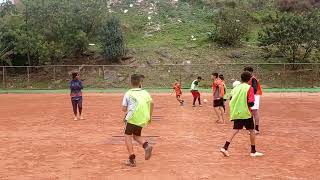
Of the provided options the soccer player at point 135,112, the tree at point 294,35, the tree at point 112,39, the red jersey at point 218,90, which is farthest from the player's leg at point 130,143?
the tree at point 112,39

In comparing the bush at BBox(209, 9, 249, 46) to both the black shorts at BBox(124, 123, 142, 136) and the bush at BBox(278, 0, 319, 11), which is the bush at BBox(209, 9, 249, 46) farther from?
the black shorts at BBox(124, 123, 142, 136)

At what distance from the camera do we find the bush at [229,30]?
4569 cm

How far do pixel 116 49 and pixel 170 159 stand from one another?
33591 mm

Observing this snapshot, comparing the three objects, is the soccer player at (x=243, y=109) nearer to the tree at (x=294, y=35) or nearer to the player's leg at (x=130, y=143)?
the player's leg at (x=130, y=143)

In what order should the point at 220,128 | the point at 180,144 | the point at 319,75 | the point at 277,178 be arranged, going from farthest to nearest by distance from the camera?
the point at 319,75 → the point at 220,128 → the point at 180,144 → the point at 277,178

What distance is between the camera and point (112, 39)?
141 ft

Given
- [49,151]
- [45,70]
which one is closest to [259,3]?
[45,70]

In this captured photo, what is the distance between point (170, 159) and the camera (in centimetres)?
1003

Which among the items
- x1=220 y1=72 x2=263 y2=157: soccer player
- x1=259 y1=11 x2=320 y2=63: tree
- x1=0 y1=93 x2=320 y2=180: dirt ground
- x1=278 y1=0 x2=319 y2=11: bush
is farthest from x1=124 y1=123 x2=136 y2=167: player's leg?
x1=278 y1=0 x2=319 y2=11: bush

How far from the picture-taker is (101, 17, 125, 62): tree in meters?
42.7

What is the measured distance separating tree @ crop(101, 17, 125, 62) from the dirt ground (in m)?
24.4

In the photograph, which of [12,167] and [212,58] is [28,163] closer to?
[12,167]

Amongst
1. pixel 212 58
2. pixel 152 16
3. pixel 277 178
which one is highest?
pixel 152 16

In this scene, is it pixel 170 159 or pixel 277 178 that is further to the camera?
pixel 170 159
